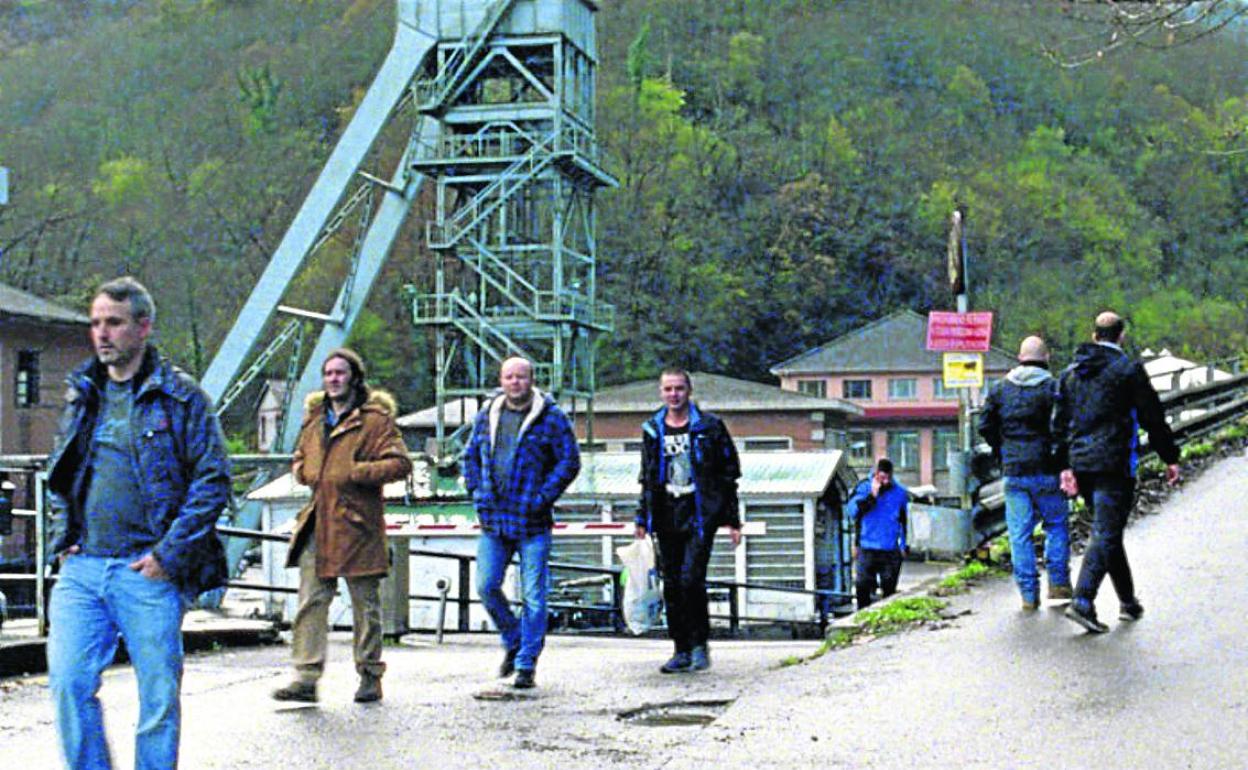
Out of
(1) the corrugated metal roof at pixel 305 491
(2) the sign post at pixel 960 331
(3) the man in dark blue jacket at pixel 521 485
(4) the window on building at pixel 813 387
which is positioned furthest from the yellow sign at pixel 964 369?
(4) the window on building at pixel 813 387

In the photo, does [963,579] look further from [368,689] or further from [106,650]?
[106,650]

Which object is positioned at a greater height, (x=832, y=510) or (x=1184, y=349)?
(x=1184, y=349)

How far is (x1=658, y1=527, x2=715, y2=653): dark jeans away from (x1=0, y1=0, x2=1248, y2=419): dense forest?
7027 cm

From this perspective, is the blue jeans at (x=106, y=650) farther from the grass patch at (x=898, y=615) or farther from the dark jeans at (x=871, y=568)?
the dark jeans at (x=871, y=568)

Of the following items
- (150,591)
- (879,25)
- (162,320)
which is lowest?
(150,591)

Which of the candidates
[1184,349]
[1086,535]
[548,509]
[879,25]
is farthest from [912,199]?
[548,509]

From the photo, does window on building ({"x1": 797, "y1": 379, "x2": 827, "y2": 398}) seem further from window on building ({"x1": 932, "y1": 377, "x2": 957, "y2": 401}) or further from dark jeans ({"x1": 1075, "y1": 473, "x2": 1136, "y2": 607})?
dark jeans ({"x1": 1075, "y1": 473, "x2": 1136, "y2": 607})

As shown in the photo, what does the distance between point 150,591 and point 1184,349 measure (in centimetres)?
9949

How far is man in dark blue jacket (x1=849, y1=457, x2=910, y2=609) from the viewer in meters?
20.9

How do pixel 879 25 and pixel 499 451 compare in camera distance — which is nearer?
pixel 499 451

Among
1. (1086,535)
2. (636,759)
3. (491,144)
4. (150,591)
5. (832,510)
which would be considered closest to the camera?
(150,591)

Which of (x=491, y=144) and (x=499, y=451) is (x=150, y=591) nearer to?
(x=499, y=451)

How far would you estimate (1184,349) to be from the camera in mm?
100875

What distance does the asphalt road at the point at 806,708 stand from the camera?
26.7ft
